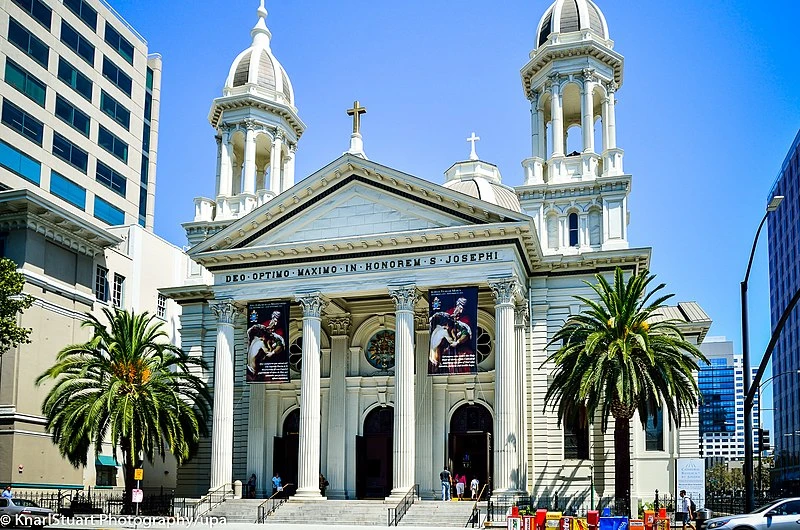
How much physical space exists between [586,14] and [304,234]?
2010 cm

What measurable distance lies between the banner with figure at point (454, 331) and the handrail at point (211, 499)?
419 inches

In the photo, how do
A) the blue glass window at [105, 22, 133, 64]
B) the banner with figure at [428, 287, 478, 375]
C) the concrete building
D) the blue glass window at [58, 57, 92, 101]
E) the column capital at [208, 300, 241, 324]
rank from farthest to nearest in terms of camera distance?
1. the blue glass window at [105, 22, 133, 64]
2. the blue glass window at [58, 57, 92, 101]
3. the concrete building
4. the column capital at [208, 300, 241, 324]
5. the banner with figure at [428, 287, 478, 375]

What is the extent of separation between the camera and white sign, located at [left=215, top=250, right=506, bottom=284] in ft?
136

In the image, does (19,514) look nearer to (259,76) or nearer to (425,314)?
(425,314)

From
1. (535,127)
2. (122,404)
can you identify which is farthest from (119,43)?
(122,404)

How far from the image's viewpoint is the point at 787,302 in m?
104

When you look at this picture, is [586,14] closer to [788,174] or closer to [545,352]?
[545,352]

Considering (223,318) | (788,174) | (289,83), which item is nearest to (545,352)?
(223,318)

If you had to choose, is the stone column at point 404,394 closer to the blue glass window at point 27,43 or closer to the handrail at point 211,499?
the handrail at point 211,499

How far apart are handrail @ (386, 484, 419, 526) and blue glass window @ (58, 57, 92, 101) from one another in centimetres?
3649

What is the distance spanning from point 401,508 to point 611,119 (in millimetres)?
23919

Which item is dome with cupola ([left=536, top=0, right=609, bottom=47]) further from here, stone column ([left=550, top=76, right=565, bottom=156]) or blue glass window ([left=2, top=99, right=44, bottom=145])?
blue glass window ([left=2, top=99, right=44, bottom=145])

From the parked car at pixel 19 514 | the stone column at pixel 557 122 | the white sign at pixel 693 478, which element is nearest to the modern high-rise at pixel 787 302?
the stone column at pixel 557 122

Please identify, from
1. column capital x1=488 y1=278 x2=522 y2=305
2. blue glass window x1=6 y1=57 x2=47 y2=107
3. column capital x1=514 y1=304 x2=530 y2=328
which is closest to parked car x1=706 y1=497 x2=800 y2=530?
column capital x1=488 y1=278 x2=522 y2=305
